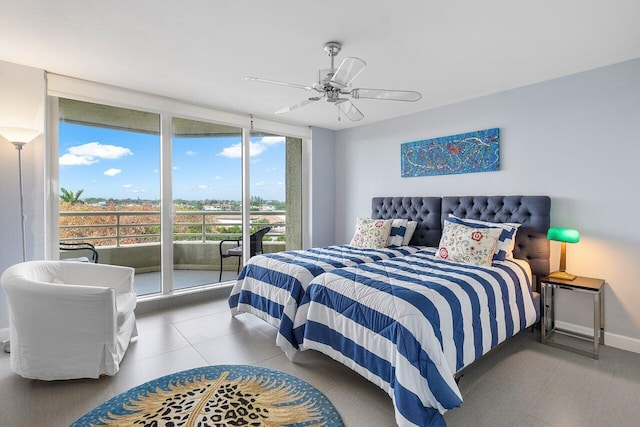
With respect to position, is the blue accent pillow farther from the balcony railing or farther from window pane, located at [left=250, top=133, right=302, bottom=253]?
the balcony railing

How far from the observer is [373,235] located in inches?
157

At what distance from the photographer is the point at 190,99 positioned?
12.9ft

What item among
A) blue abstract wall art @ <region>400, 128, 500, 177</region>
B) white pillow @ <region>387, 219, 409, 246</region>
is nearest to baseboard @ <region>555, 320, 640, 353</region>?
blue abstract wall art @ <region>400, 128, 500, 177</region>

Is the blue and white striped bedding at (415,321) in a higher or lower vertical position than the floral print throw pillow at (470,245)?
lower

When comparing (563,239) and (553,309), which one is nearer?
(563,239)

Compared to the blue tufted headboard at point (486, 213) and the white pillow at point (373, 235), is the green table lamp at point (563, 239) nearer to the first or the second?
the blue tufted headboard at point (486, 213)

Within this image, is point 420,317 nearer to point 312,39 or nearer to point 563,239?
point 563,239

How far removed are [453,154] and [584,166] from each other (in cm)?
132

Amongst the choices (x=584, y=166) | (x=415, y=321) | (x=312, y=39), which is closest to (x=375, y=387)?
(x=415, y=321)

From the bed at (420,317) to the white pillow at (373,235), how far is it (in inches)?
31.7

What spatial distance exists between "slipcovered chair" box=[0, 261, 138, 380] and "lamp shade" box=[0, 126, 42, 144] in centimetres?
119

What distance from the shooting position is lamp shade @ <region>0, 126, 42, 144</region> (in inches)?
105

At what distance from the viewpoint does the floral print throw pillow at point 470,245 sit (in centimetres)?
288

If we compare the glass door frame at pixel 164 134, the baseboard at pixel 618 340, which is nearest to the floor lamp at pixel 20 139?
the glass door frame at pixel 164 134
